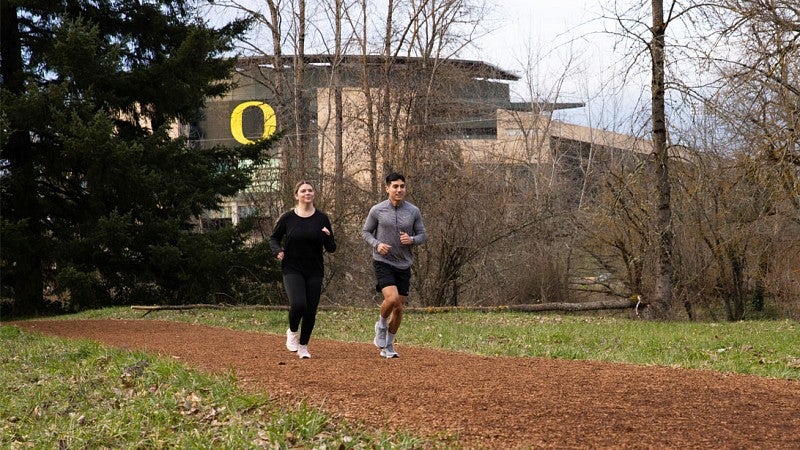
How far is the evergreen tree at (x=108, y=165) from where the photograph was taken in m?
26.2

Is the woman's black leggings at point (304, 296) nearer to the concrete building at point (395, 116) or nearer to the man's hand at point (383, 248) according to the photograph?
the man's hand at point (383, 248)

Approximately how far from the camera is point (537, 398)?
7551 millimetres

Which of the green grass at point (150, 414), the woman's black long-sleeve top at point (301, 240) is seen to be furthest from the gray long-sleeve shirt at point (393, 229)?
the green grass at point (150, 414)

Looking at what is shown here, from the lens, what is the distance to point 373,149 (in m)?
34.8

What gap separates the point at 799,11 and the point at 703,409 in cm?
1277

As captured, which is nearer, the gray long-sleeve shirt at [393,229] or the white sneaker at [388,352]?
the gray long-sleeve shirt at [393,229]

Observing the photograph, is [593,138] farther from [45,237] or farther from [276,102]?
[45,237]

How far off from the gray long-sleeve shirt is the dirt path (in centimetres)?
113

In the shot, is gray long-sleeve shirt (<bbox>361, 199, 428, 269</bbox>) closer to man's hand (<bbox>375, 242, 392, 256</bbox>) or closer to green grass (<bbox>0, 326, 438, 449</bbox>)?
man's hand (<bbox>375, 242, 392, 256</bbox>)

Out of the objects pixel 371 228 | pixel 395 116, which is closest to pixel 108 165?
pixel 395 116

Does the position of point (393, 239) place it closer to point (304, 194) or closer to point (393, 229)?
point (393, 229)

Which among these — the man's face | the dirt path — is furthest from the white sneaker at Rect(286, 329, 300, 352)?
the man's face

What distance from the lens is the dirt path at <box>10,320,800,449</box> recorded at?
249 inches

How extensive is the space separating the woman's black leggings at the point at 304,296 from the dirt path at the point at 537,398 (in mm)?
476
